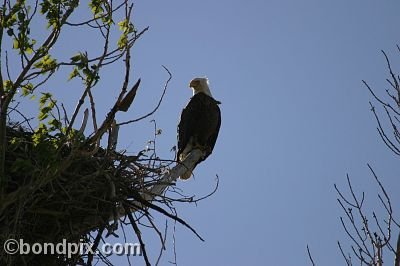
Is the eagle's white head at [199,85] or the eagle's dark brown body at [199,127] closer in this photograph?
the eagle's dark brown body at [199,127]

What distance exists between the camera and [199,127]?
8.49m

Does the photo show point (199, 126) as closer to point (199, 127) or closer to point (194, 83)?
point (199, 127)

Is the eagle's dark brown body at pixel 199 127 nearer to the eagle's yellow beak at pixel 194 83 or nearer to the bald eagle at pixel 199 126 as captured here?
the bald eagle at pixel 199 126

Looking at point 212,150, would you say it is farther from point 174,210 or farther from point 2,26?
point 2,26

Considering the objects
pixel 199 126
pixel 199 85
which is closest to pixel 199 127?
pixel 199 126

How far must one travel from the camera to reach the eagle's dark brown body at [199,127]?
8.52 metres

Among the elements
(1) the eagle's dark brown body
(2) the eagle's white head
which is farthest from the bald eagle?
(2) the eagle's white head

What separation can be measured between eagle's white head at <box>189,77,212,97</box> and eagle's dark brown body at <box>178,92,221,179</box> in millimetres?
463

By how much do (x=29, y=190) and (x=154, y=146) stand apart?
2443 mm

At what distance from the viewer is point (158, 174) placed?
18.0 ft

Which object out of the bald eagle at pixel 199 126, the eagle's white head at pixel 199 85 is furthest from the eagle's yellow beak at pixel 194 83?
the bald eagle at pixel 199 126

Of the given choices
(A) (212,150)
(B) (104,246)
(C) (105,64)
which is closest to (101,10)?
(C) (105,64)

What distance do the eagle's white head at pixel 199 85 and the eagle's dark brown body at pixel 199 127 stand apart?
463mm

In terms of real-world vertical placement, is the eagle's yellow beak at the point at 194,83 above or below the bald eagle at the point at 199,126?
above
